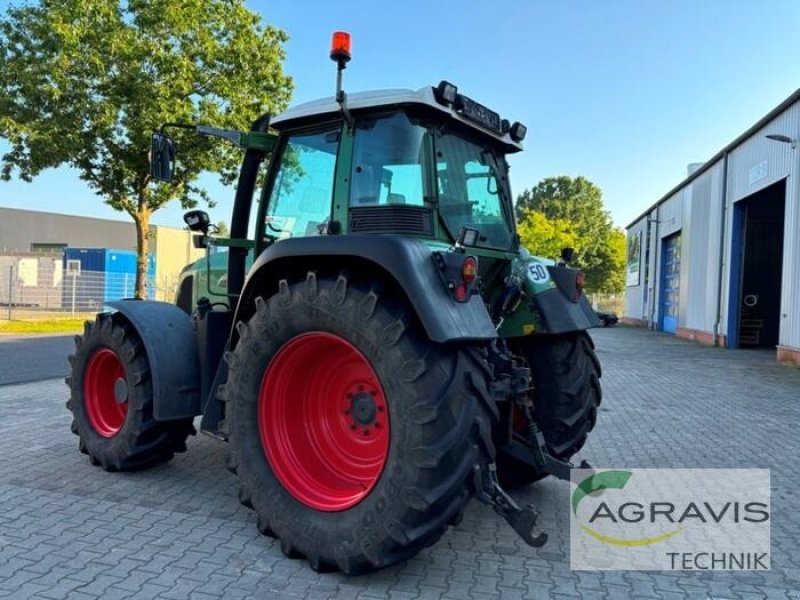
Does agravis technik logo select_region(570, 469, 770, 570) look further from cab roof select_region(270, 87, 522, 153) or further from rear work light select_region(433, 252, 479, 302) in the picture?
cab roof select_region(270, 87, 522, 153)

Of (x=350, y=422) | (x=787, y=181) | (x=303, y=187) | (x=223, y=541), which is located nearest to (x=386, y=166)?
(x=303, y=187)

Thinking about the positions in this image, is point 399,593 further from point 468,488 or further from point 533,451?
point 533,451

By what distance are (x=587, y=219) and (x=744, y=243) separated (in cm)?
4971

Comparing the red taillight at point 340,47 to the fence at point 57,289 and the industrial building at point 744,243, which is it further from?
the fence at point 57,289

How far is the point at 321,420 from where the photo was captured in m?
3.88

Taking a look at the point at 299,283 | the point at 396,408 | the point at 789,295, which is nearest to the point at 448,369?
the point at 396,408

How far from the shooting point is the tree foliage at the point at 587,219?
62.0 m

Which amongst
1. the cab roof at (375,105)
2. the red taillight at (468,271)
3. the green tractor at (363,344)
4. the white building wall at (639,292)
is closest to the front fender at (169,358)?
the green tractor at (363,344)

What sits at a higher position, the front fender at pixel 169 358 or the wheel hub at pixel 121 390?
the front fender at pixel 169 358

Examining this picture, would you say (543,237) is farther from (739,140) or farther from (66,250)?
(66,250)

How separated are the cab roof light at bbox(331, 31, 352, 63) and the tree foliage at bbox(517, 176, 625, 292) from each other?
181ft

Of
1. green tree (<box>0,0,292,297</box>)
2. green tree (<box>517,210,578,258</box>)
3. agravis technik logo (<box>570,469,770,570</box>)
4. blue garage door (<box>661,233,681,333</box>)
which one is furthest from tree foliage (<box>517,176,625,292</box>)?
agravis technik logo (<box>570,469,770,570</box>)

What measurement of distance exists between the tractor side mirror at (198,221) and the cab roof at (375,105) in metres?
0.99

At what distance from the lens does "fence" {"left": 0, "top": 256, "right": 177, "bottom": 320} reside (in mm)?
25125
